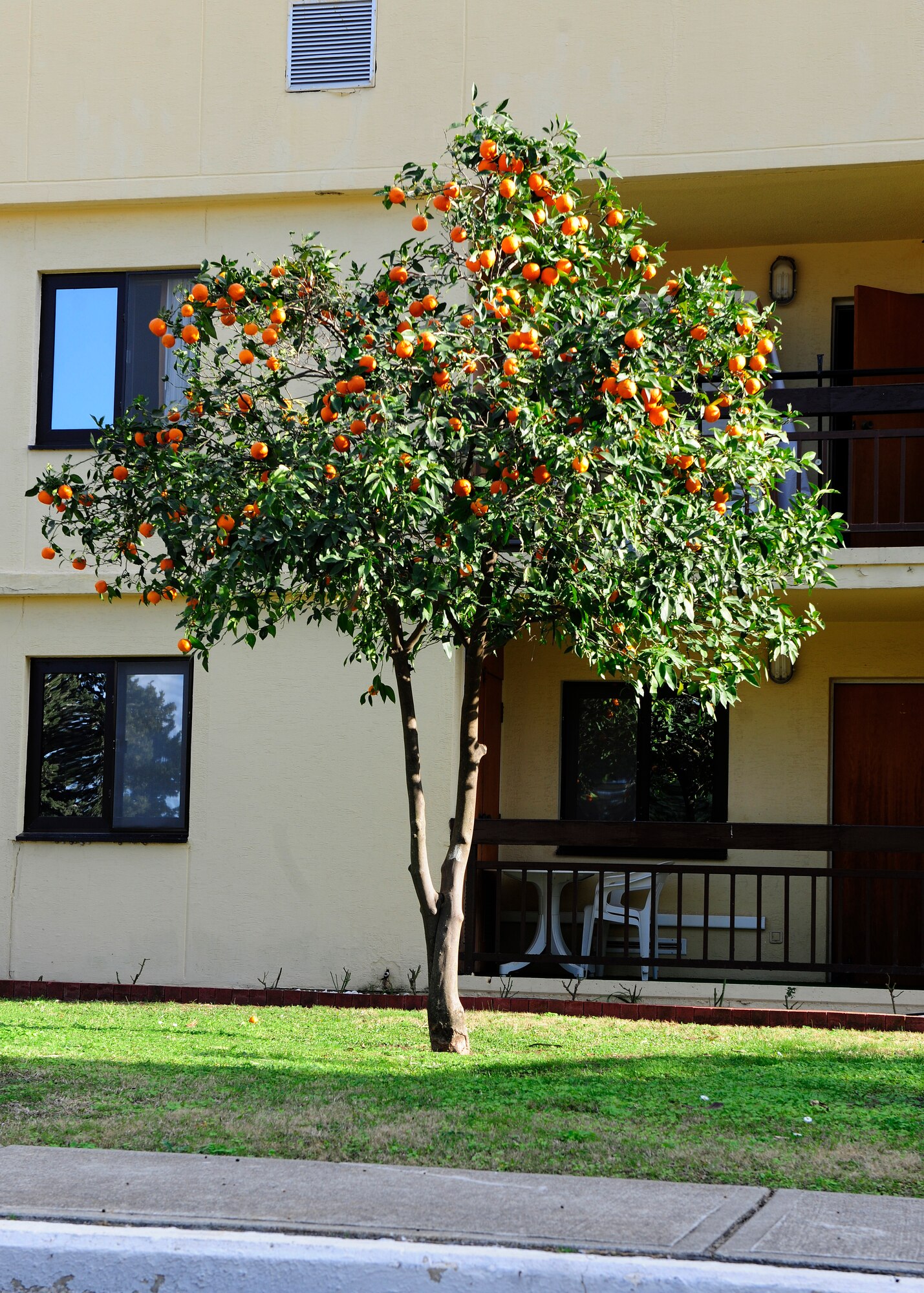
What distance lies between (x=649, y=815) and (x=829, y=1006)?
8.59 feet

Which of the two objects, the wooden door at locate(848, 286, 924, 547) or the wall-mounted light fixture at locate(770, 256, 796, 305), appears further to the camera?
the wall-mounted light fixture at locate(770, 256, 796, 305)

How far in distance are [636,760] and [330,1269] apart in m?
8.34

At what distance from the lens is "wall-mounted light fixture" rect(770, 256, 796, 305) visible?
11602mm

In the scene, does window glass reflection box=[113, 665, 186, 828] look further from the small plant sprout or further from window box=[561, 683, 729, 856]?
the small plant sprout

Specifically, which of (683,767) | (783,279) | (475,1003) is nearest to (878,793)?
(683,767)

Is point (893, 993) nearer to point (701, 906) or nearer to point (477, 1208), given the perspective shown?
point (701, 906)

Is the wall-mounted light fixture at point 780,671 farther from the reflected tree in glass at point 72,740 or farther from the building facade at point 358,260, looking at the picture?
the reflected tree in glass at point 72,740

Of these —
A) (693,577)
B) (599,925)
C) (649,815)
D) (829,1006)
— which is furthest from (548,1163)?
(649,815)

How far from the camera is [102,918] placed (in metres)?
10.6

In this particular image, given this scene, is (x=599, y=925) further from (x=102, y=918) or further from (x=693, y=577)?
(x=693, y=577)

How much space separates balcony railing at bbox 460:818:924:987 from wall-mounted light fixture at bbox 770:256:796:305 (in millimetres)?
4415

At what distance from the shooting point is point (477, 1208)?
437 centimetres

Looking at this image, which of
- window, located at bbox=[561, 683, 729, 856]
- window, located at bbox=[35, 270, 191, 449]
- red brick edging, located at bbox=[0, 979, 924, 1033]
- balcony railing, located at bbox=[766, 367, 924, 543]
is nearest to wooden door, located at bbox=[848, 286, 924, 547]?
balcony railing, located at bbox=[766, 367, 924, 543]

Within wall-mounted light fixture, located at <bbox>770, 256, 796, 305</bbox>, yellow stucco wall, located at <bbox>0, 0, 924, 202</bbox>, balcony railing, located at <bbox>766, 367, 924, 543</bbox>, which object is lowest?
balcony railing, located at <bbox>766, 367, 924, 543</bbox>
